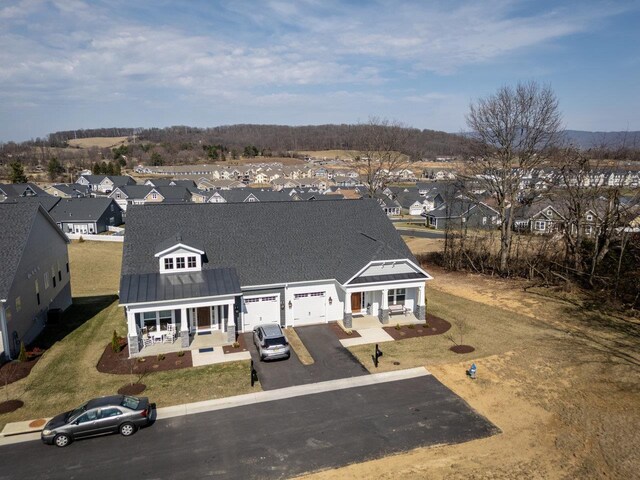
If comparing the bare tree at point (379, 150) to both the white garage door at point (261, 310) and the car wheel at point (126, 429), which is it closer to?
the white garage door at point (261, 310)

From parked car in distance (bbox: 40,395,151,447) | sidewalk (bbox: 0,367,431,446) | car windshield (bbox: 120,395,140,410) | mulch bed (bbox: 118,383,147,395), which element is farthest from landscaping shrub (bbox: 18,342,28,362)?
car windshield (bbox: 120,395,140,410)

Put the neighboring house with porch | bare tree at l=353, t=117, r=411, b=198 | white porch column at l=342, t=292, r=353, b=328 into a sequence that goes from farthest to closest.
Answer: bare tree at l=353, t=117, r=411, b=198 < white porch column at l=342, t=292, r=353, b=328 < the neighboring house with porch

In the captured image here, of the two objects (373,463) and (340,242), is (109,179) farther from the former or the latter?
(373,463)

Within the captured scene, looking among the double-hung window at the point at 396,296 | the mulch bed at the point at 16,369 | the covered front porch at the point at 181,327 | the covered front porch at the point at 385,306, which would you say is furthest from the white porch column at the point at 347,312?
the mulch bed at the point at 16,369

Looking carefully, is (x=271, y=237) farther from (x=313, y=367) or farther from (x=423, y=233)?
(x=423, y=233)

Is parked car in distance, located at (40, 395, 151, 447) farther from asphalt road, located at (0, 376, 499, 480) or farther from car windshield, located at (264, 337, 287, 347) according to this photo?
car windshield, located at (264, 337, 287, 347)


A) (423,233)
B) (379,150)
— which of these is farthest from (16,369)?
(423,233)

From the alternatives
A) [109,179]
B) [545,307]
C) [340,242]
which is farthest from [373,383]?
[109,179]

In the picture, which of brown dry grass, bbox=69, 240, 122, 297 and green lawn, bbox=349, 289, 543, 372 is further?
brown dry grass, bbox=69, 240, 122, 297
